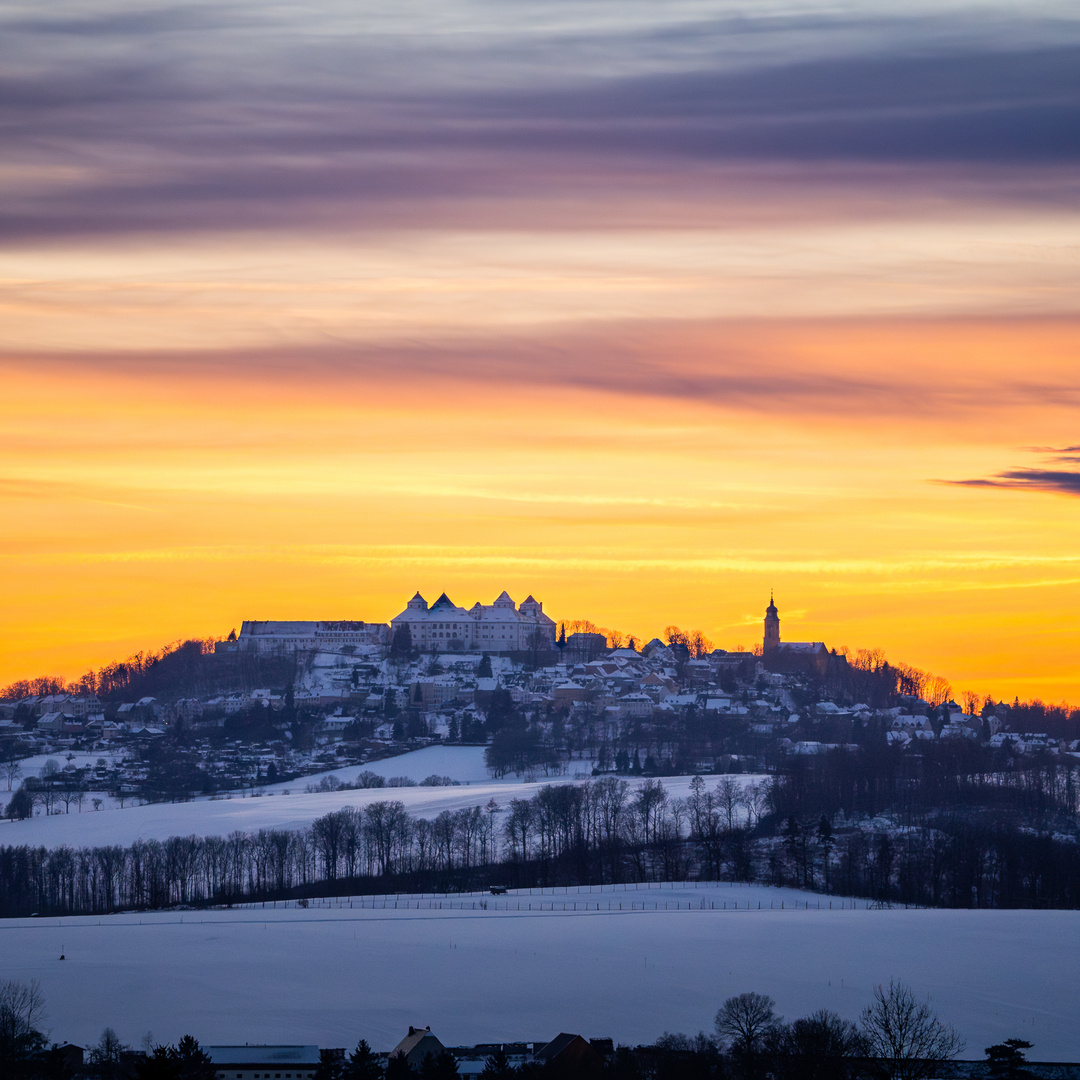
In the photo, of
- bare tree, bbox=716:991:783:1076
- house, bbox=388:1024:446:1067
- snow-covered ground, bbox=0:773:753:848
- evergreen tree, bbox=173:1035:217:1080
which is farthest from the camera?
snow-covered ground, bbox=0:773:753:848

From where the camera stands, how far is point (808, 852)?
71312 millimetres

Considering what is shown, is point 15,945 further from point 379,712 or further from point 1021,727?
point 1021,727

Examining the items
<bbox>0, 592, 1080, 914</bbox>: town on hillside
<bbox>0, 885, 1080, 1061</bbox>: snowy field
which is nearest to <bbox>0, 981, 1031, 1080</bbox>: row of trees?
<bbox>0, 885, 1080, 1061</bbox>: snowy field

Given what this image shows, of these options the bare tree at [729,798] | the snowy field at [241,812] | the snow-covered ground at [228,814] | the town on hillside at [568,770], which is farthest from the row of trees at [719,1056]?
the snowy field at [241,812]

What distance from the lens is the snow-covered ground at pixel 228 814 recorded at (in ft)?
295

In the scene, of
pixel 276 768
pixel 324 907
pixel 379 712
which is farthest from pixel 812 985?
pixel 379 712

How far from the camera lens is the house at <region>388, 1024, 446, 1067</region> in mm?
34594

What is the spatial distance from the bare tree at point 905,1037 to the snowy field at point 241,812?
54.7 m

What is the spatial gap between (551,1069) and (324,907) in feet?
85.8

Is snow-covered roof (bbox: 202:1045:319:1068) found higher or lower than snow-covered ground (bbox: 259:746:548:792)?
lower

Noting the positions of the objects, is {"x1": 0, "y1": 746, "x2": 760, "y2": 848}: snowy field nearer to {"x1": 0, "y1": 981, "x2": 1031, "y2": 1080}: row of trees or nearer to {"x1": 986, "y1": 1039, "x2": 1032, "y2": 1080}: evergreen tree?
{"x1": 0, "y1": 981, "x2": 1031, "y2": 1080}: row of trees

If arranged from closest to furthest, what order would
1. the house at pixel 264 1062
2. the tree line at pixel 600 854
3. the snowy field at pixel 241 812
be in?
the house at pixel 264 1062 < the tree line at pixel 600 854 < the snowy field at pixel 241 812

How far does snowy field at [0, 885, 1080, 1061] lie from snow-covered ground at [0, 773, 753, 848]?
115 ft

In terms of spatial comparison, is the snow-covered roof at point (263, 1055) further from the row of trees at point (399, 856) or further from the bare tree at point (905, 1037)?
the row of trees at point (399, 856)
